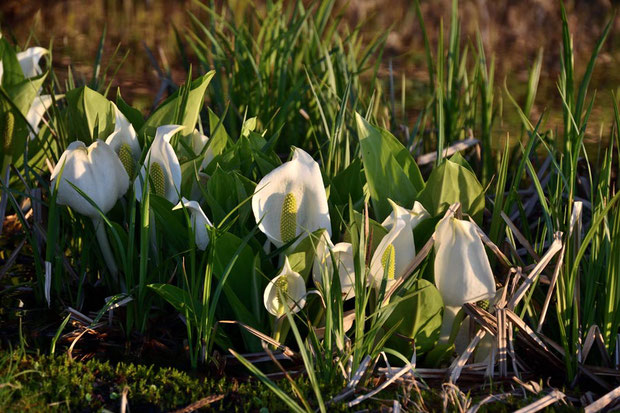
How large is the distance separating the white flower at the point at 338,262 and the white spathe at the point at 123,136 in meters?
0.43

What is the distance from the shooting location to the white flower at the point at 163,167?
1286 millimetres

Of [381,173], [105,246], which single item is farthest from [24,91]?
[381,173]

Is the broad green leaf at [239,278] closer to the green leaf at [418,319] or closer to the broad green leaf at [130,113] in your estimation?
the green leaf at [418,319]

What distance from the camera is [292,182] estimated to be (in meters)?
1.22

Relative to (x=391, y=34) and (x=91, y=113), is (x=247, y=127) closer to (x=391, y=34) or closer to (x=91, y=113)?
(x=91, y=113)

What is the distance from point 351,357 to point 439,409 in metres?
0.16

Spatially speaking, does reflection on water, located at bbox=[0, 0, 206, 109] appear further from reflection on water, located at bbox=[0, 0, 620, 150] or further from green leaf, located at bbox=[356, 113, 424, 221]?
green leaf, located at bbox=[356, 113, 424, 221]

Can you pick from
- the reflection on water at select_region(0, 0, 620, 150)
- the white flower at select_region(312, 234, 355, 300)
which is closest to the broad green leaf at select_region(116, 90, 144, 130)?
the white flower at select_region(312, 234, 355, 300)

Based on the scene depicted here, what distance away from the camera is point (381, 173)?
52.7 inches

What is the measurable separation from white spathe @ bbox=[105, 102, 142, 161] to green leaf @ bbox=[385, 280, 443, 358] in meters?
0.57

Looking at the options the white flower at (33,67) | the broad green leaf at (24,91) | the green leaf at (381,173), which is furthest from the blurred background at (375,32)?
the green leaf at (381,173)

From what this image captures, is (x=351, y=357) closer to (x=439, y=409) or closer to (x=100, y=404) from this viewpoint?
(x=439, y=409)

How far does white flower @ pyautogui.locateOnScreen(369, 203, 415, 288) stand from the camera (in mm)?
1169

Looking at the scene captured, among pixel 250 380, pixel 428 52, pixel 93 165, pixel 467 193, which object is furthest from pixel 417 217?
pixel 428 52
